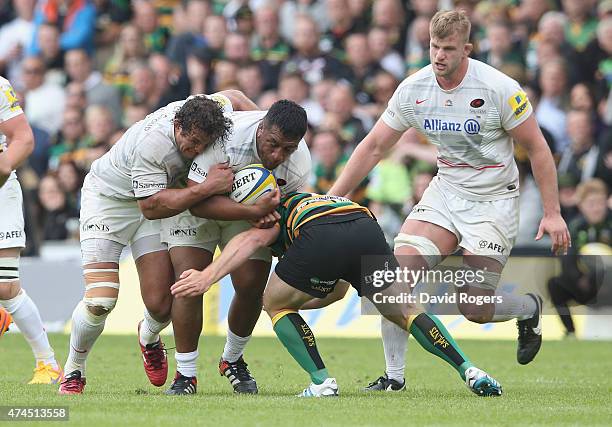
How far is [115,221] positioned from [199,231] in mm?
703

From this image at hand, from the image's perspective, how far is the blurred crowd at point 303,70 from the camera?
52.3 ft

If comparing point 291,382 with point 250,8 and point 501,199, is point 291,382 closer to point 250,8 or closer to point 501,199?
point 501,199

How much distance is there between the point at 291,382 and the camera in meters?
10.1

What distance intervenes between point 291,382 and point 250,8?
1059cm

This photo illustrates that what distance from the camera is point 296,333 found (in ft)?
28.1

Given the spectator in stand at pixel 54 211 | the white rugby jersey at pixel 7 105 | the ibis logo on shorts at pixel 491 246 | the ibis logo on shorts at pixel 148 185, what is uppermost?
the white rugby jersey at pixel 7 105

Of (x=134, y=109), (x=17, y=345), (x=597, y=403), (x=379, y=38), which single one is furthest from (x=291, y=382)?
(x=134, y=109)

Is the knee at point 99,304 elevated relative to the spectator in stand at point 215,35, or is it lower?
elevated

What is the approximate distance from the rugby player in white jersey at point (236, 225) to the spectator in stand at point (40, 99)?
11.6 metres

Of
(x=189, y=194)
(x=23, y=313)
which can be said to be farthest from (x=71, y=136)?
(x=189, y=194)

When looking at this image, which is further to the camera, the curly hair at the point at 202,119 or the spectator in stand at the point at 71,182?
the spectator in stand at the point at 71,182

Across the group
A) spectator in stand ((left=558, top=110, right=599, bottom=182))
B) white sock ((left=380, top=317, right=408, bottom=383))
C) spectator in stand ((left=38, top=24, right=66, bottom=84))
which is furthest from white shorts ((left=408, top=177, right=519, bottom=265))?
spectator in stand ((left=38, top=24, right=66, bottom=84))

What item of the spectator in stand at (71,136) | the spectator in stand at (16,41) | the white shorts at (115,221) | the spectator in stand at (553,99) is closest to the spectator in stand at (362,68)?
the spectator in stand at (553,99)

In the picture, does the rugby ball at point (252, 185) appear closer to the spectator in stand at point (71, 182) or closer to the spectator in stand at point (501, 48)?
the spectator in stand at point (501, 48)
